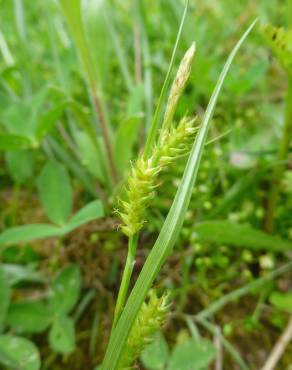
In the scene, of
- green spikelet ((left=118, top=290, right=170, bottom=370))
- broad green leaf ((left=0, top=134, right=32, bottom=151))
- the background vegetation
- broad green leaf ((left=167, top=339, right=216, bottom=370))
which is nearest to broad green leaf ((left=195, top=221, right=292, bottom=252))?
the background vegetation

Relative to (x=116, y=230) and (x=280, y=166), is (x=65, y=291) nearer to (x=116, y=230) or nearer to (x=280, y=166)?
(x=116, y=230)

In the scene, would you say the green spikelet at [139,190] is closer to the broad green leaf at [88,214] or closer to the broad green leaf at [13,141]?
the broad green leaf at [88,214]

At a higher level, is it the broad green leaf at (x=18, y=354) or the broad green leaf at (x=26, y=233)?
the broad green leaf at (x=26, y=233)

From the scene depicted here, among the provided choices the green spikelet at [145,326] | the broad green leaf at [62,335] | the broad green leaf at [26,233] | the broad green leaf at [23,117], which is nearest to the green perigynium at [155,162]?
the green spikelet at [145,326]

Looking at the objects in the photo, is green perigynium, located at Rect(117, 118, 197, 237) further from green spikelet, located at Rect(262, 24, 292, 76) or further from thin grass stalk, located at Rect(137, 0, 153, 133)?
thin grass stalk, located at Rect(137, 0, 153, 133)

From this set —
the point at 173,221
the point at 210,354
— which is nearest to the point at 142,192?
the point at 173,221

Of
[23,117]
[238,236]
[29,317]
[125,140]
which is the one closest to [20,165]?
[23,117]
